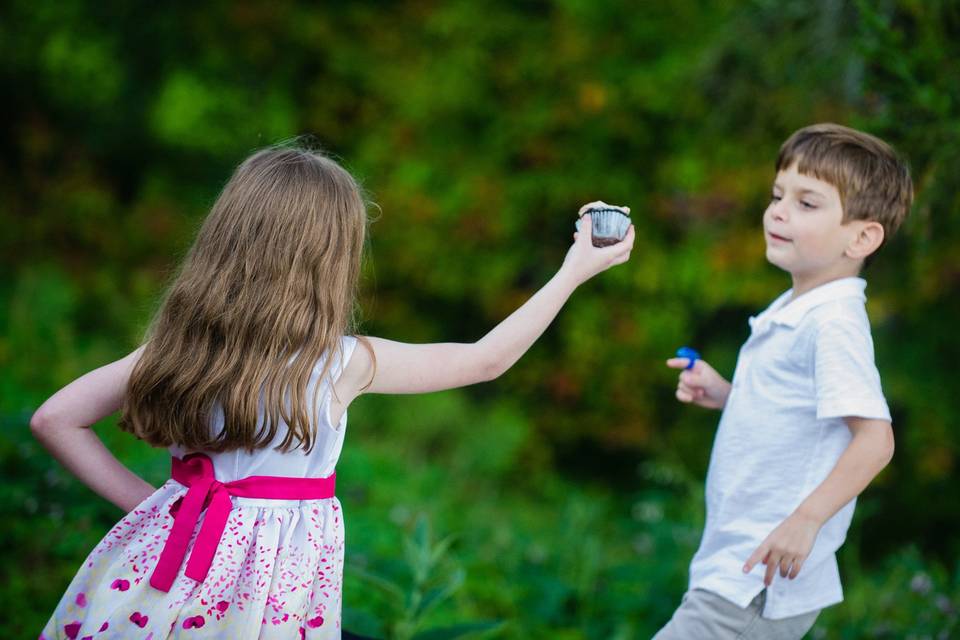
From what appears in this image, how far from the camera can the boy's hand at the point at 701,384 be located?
99.3 inches

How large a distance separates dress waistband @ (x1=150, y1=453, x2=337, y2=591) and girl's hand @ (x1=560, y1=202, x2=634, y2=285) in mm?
713

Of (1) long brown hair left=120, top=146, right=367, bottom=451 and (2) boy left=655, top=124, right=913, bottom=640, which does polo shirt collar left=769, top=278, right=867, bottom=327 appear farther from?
(1) long brown hair left=120, top=146, right=367, bottom=451

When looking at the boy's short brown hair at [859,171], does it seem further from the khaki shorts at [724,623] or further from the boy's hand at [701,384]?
the khaki shorts at [724,623]

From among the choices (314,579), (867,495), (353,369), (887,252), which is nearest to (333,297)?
(353,369)

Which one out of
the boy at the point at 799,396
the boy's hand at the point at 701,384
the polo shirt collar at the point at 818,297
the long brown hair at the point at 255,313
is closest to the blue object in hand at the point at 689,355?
the boy's hand at the point at 701,384

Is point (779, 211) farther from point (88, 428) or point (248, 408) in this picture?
point (88, 428)

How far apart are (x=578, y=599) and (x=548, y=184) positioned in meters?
2.89

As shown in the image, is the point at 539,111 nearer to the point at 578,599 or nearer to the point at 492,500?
the point at 492,500

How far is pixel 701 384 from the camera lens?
253 cm

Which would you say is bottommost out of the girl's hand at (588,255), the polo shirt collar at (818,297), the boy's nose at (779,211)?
the polo shirt collar at (818,297)

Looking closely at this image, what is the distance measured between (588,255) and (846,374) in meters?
0.61

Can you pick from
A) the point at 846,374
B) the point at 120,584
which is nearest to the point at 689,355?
the point at 846,374

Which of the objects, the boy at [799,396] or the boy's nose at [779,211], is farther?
the boy's nose at [779,211]

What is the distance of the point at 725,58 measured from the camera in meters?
4.12
